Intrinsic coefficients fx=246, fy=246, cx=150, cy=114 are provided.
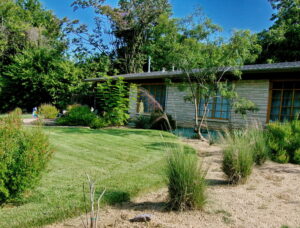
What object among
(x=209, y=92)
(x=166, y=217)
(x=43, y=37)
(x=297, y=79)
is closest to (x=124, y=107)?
(x=209, y=92)

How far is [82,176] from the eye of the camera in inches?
156

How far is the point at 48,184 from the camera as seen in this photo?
139 inches

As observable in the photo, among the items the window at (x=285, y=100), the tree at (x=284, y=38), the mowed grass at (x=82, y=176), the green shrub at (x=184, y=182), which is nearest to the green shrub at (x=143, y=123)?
the mowed grass at (x=82, y=176)

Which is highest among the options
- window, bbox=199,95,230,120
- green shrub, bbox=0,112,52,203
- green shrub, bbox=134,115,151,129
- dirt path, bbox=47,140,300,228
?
window, bbox=199,95,230,120

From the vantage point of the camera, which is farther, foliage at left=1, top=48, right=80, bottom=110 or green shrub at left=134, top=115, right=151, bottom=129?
foliage at left=1, top=48, right=80, bottom=110

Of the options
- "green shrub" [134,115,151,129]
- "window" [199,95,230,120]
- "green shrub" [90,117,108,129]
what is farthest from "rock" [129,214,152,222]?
"window" [199,95,230,120]

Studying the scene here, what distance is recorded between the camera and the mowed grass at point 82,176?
2.65 m

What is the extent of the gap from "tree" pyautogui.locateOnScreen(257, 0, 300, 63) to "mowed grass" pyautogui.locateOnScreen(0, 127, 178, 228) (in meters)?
17.4

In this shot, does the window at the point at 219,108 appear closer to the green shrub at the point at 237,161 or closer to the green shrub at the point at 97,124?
the green shrub at the point at 97,124

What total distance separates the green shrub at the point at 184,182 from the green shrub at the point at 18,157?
1497 mm

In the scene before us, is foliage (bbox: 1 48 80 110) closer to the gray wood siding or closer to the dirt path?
the gray wood siding

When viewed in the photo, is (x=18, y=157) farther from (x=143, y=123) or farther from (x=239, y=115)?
(x=239, y=115)

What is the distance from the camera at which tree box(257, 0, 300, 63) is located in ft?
65.7

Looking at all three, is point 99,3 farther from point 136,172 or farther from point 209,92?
point 136,172
